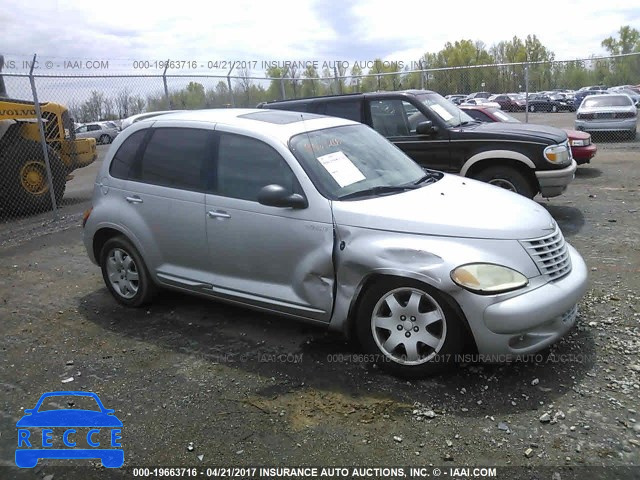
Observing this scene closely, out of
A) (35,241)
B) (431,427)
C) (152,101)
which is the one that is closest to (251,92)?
(152,101)

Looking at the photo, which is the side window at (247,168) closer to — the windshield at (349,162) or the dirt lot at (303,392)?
the windshield at (349,162)

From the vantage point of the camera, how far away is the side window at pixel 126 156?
505cm

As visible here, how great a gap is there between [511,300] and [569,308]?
0.55 metres

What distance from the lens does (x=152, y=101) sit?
1277 centimetres

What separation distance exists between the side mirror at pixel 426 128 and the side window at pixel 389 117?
1.02 ft

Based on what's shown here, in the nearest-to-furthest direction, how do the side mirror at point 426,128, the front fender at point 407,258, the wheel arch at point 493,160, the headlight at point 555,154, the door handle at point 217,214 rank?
the front fender at point 407,258 < the door handle at point 217,214 < the headlight at point 555,154 < the wheel arch at point 493,160 < the side mirror at point 426,128

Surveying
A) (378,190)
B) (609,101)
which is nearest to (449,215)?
(378,190)

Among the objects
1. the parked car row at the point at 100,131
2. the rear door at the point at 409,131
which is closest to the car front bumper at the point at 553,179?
the rear door at the point at 409,131

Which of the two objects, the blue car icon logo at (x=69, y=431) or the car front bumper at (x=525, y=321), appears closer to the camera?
the blue car icon logo at (x=69, y=431)

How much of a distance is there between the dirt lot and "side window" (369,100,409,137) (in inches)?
135

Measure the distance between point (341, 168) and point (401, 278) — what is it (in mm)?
1113

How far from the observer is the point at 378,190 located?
13.8 feet

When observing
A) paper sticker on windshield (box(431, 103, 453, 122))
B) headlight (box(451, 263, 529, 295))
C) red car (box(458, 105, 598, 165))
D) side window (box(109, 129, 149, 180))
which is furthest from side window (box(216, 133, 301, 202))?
red car (box(458, 105, 598, 165))

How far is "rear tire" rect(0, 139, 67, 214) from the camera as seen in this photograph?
10336mm
